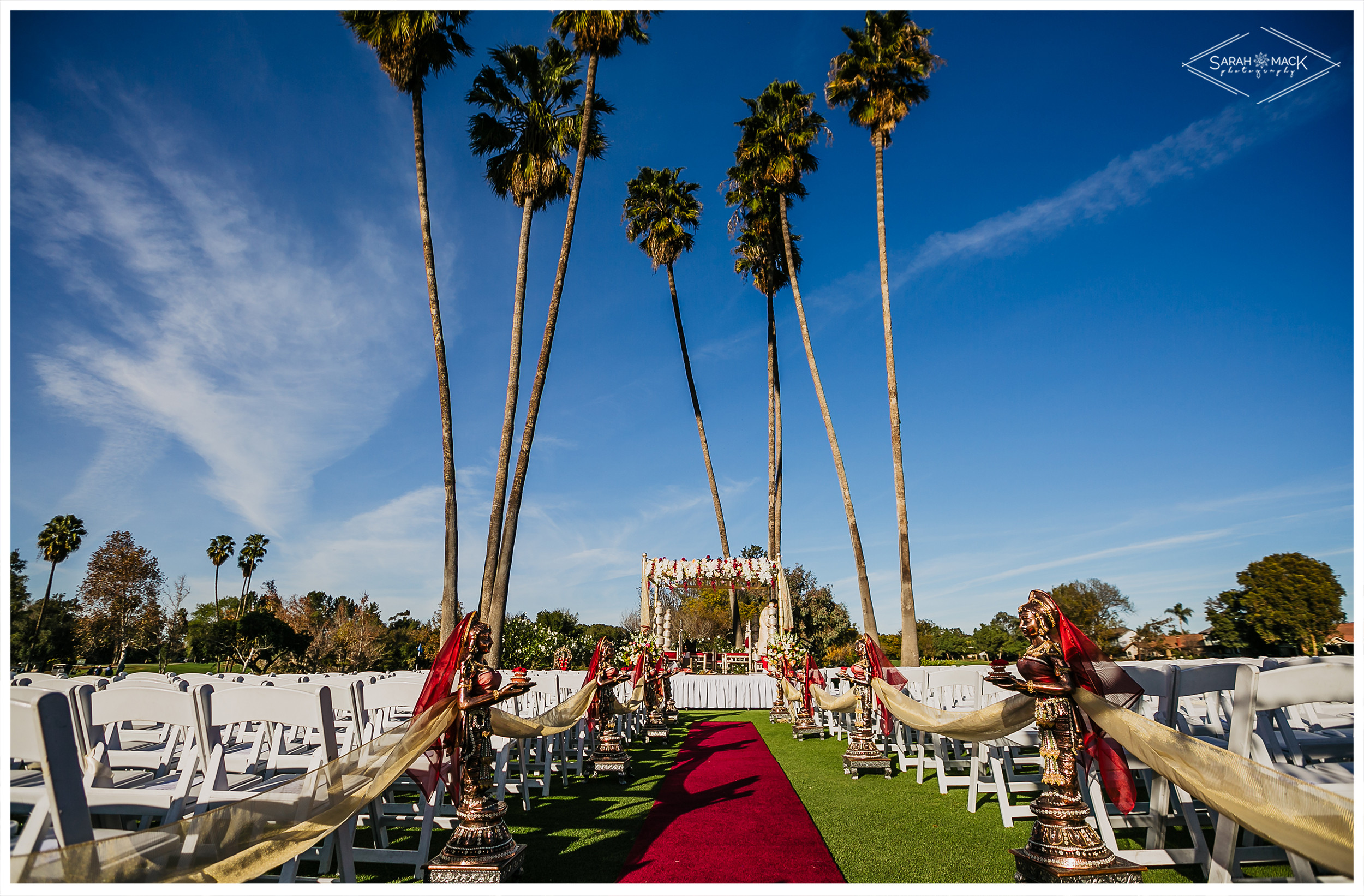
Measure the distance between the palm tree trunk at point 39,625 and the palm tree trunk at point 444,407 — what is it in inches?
975

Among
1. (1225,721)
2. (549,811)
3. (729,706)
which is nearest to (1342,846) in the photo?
(1225,721)

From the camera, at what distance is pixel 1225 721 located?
16.7 ft

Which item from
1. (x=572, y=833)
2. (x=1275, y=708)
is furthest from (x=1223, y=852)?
(x=572, y=833)

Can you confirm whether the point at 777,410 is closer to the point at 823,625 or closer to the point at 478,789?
the point at 823,625

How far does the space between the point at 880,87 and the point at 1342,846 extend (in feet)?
59.0

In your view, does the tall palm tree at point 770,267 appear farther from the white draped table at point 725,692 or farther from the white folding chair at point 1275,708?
the white folding chair at point 1275,708

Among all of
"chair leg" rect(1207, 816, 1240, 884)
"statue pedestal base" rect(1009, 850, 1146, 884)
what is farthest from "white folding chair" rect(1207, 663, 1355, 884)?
"statue pedestal base" rect(1009, 850, 1146, 884)

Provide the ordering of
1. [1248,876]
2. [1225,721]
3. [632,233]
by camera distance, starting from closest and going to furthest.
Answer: [1248,876] → [1225,721] → [632,233]

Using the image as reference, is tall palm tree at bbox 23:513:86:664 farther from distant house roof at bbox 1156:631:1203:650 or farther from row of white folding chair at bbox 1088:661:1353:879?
distant house roof at bbox 1156:631:1203:650

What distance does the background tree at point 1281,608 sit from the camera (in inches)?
987

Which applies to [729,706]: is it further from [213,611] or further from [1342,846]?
[213,611]

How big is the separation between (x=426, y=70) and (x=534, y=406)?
7682 mm

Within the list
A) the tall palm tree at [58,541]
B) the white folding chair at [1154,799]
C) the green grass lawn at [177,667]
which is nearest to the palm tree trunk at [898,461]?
the white folding chair at [1154,799]

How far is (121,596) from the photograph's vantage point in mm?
35906
